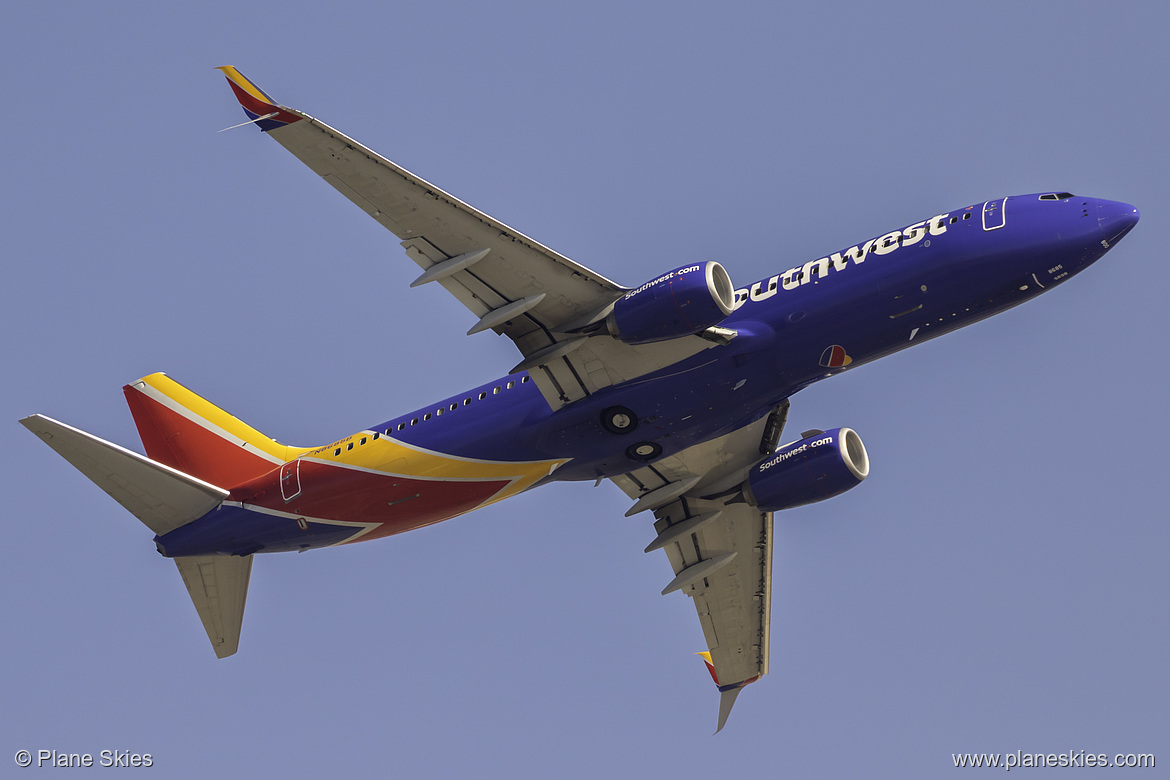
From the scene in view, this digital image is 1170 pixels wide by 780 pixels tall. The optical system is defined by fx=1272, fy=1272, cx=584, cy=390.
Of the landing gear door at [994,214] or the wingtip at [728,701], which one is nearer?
the landing gear door at [994,214]

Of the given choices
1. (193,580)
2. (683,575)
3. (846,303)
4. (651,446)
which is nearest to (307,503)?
(193,580)

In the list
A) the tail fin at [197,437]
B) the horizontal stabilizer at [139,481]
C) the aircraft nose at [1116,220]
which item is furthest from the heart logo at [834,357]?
the horizontal stabilizer at [139,481]

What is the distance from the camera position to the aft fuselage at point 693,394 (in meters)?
33.8

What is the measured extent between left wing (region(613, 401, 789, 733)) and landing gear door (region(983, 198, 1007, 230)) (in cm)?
928

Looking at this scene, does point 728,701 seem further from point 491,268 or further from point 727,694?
point 491,268

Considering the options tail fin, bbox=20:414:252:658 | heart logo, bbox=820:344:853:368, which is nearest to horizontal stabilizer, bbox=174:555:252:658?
tail fin, bbox=20:414:252:658

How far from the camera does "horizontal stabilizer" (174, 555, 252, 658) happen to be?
42469mm

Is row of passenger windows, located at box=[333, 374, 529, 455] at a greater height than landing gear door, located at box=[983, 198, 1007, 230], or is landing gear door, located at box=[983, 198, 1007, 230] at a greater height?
landing gear door, located at box=[983, 198, 1007, 230]

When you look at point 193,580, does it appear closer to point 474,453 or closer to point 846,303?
point 474,453

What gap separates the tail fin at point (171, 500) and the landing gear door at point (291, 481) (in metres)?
2.13

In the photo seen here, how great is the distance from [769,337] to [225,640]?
21395 millimetres

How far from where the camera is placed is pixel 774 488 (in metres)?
41.9

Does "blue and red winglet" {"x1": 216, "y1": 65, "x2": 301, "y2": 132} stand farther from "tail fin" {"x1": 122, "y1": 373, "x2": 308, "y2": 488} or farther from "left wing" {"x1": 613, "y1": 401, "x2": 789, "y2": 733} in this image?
"left wing" {"x1": 613, "y1": 401, "x2": 789, "y2": 733}

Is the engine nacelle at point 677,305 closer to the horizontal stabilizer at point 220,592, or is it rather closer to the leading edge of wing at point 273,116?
the leading edge of wing at point 273,116
